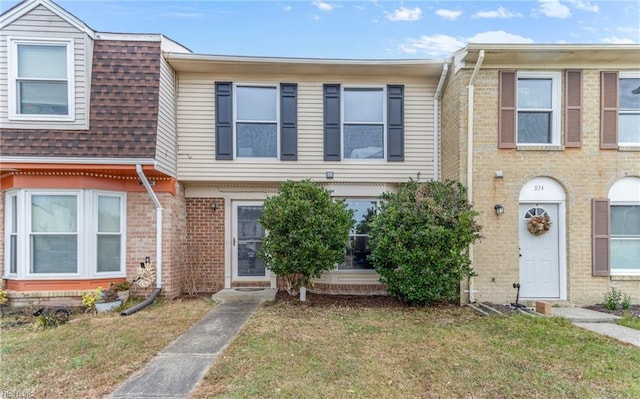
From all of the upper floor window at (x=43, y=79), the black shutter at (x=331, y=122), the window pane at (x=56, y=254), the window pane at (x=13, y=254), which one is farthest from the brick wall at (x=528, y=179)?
the window pane at (x=13, y=254)

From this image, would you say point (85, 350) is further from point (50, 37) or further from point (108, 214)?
point (50, 37)

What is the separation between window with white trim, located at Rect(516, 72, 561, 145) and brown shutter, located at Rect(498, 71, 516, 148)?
A: 0.19m

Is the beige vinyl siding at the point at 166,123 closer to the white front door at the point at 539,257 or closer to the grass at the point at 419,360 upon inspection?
the grass at the point at 419,360

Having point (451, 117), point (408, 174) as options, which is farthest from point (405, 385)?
point (451, 117)

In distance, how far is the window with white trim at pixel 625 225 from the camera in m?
6.44

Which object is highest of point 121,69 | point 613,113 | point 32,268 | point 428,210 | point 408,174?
point 121,69

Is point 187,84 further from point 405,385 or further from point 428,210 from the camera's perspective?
point 405,385

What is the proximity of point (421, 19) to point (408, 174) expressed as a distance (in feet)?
17.1

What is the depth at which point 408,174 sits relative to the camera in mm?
7219

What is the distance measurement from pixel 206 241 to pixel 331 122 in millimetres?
3922

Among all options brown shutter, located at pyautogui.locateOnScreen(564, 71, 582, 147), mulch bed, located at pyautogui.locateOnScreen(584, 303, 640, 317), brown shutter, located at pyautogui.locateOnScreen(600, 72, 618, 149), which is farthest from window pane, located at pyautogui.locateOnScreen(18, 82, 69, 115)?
mulch bed, located at pyautogui.locateOnScreen(584, 303, 640, 317)

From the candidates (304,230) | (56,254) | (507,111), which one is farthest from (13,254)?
(507,111)

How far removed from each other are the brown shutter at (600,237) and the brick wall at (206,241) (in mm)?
7671

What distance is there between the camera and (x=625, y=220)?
653cm
